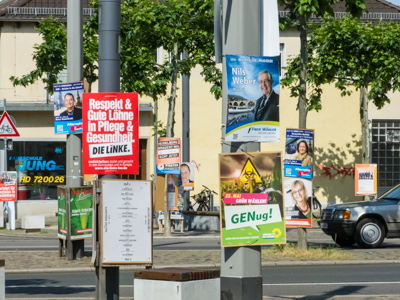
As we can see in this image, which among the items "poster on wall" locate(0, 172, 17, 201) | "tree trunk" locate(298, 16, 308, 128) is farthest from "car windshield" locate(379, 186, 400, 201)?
"poster on wall" locate(0, 172, 17, 201)

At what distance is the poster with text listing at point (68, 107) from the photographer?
15536 mm

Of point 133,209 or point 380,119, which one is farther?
point 380,119

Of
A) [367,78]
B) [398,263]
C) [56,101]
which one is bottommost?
[398,263]

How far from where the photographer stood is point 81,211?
15.5m

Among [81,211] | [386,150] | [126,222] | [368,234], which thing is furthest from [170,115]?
[126,222]

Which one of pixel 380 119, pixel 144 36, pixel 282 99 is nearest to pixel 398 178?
pixel 380 119

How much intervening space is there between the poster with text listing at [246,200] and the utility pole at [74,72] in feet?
24.8

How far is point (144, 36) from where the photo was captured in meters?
23.3

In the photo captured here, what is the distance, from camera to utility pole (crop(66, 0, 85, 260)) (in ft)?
52.0

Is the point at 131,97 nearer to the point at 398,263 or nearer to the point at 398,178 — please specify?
the point at 398,263

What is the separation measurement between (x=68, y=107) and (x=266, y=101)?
299 inches

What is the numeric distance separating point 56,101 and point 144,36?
7.76 meters

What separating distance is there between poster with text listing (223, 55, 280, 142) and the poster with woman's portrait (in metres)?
7.56

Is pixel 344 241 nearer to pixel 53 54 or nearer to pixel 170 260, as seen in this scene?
pixel 170 260
